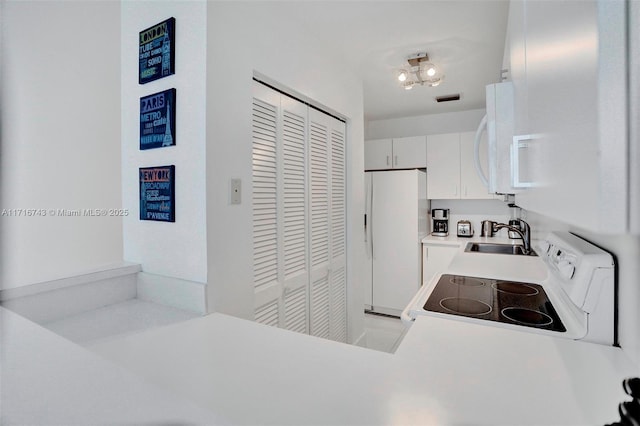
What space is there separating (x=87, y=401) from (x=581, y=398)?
954 millimetres

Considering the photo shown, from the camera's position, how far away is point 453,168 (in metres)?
3.77

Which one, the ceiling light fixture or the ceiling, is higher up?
the ceiling

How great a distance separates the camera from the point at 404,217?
363 cm

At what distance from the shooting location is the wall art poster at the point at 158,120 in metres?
1.40

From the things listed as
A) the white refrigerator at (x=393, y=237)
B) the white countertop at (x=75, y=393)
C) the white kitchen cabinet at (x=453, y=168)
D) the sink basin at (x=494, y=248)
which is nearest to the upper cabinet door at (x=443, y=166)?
the white kitchen cabinet at (x=453, y=168)

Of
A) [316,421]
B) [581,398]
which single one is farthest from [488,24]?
[316,421]

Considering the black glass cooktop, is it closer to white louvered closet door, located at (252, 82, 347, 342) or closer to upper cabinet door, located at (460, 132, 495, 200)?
white louvered closet door, located at (252, 82, 347, 342)

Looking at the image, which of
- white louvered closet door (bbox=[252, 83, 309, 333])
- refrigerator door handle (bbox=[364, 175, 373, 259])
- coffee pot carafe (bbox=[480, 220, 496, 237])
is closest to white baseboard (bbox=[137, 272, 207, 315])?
white louvered closet door (bbox=[252, 83, 309, 333])

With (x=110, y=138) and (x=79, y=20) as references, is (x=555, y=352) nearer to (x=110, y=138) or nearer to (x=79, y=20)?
(x=110, y=138)

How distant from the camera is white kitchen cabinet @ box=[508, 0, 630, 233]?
0.32m

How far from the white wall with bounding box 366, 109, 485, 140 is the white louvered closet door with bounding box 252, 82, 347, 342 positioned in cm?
194

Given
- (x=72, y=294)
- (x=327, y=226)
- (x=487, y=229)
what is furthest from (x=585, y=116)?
(x=487, y=229)

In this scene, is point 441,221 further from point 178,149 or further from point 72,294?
point 72,294

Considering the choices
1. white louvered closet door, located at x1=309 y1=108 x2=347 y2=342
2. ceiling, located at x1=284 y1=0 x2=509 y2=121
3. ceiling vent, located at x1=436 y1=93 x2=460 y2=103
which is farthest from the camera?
ceiling vent, located at x1=436 y1=93 x2=460 y2=103
